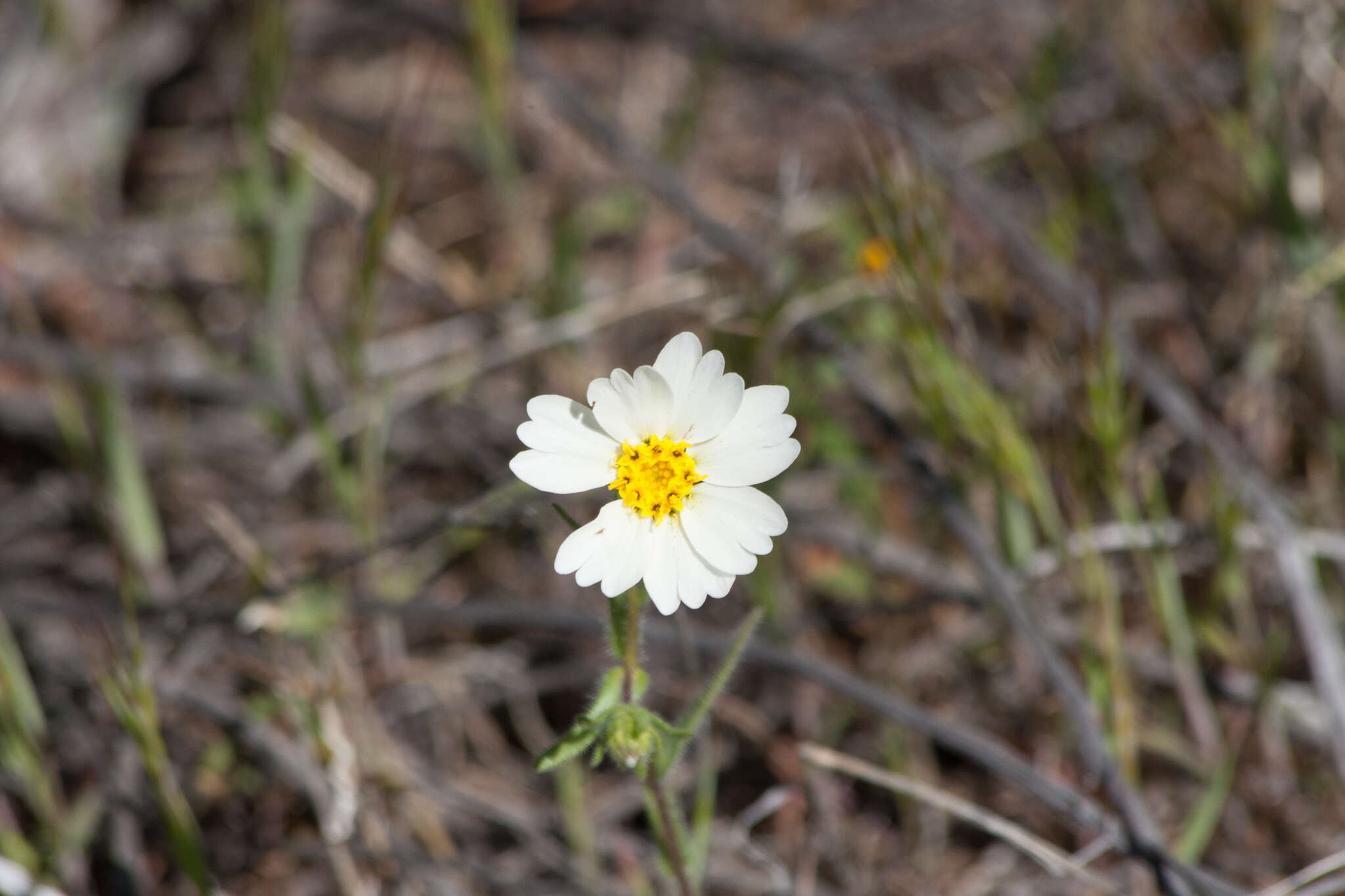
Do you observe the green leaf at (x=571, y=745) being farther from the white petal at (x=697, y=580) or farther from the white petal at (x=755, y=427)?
the white petal at (x=755, y=427)

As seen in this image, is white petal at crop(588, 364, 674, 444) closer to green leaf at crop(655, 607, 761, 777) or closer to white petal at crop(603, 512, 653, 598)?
white petal at crop(603, 512, 653, 598)

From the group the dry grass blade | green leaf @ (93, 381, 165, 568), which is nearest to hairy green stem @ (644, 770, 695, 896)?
the dry grass blade

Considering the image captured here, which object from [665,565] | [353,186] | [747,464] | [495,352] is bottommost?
[665,565]

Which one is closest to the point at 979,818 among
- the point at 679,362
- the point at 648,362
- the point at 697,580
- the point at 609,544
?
the point at 697,580

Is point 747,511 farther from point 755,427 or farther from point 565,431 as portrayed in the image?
point 565,431

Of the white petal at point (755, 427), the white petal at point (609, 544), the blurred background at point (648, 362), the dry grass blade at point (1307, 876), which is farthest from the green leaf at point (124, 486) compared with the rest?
the dry grass blade at point (1307, 876)
